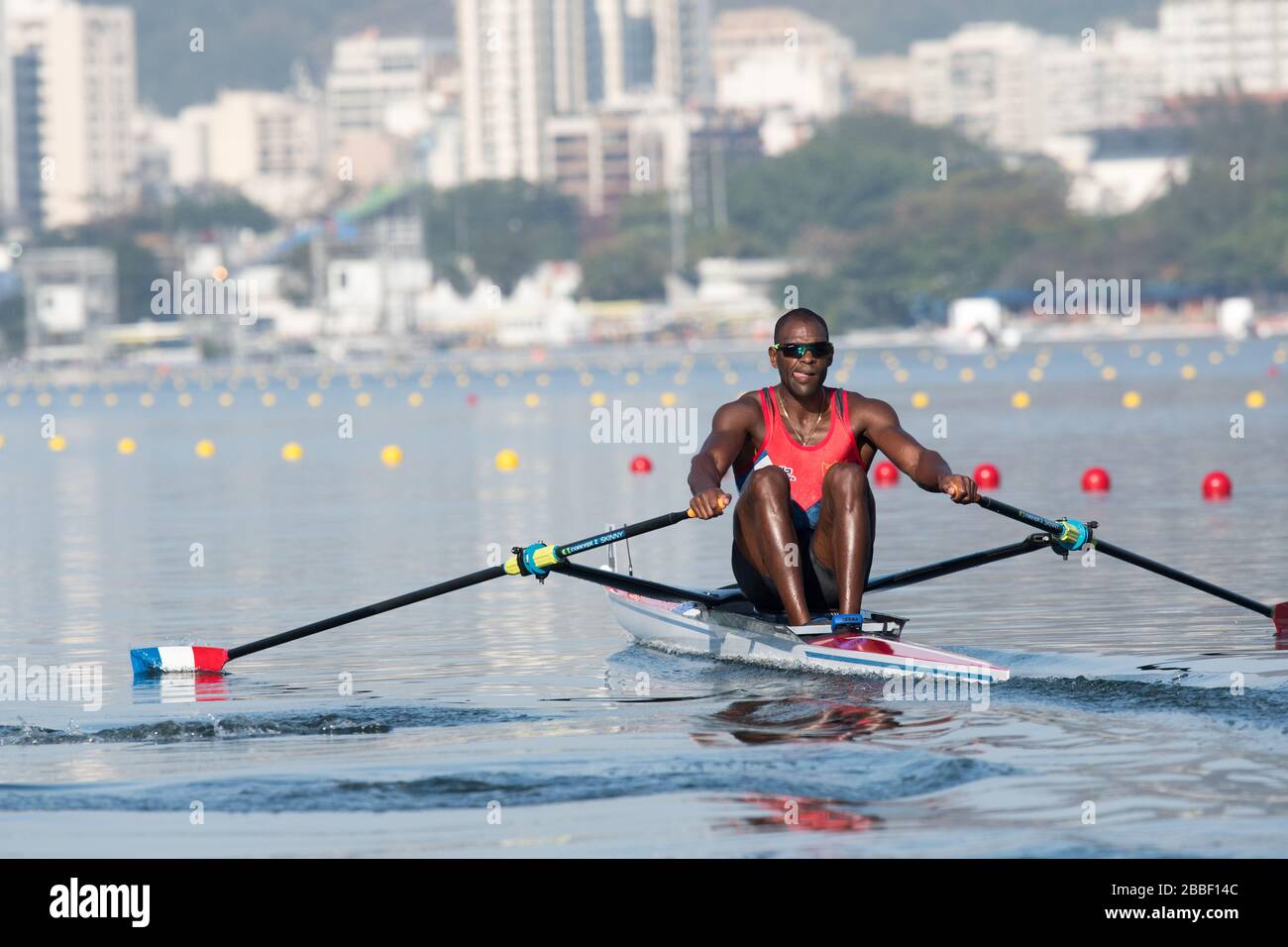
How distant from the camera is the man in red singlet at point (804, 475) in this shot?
42.7 feet

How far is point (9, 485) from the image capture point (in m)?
36.2

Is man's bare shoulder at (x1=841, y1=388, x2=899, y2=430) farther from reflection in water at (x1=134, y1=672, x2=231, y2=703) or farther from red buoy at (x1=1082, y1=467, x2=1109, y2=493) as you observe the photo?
red buoy at (x1=1082, y1=467, x2=1109, y2=493)

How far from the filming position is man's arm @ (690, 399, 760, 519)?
1284cm

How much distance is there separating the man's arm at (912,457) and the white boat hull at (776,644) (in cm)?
85

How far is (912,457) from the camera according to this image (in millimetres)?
13195

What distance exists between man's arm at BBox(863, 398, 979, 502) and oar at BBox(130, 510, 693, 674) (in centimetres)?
147

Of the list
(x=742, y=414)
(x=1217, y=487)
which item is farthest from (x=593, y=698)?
(x=1217, y=487)

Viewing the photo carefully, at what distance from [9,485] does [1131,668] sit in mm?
25881

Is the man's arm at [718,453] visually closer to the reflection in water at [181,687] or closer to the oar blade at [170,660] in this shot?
the reflection in water at [181,687]

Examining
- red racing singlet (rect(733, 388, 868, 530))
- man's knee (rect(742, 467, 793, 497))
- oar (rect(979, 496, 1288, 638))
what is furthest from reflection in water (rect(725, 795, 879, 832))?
red racing singlet (rect(733, 388, 868, 530))

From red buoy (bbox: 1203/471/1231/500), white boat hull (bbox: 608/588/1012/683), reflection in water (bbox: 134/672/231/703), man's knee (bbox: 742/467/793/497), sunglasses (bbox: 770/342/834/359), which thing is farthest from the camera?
red buoy (bbox: 1203/471/1231/500)

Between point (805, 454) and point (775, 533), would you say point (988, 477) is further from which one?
point (775, 533)

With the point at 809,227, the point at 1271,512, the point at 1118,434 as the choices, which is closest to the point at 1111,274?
the point at 809,227
